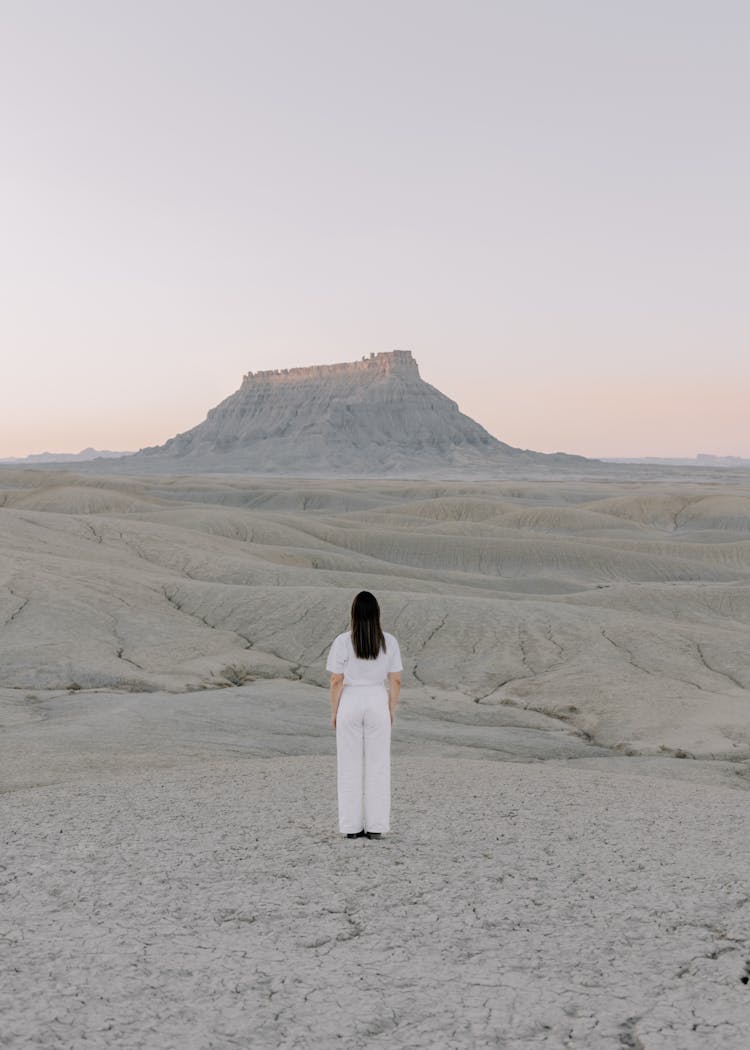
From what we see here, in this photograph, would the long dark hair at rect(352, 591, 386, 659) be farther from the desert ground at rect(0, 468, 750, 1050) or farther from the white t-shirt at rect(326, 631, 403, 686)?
the desert ground at rect(0, 468, 750, 1050)

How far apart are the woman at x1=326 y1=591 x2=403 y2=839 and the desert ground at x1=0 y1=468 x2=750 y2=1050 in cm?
41

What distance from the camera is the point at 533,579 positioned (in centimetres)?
4750

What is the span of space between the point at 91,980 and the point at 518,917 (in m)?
2.50

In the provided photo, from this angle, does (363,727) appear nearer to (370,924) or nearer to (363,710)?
(363,710)

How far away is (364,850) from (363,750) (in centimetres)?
73

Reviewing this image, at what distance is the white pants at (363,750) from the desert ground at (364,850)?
13.5 inches

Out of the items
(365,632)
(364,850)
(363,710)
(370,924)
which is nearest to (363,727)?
(363,710)

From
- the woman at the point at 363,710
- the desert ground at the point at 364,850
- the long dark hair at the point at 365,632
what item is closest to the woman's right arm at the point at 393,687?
the woman at the point at 363,710

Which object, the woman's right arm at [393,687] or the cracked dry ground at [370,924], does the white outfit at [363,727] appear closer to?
the woman's right arm at [393,687]

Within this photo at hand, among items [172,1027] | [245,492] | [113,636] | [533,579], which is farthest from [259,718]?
[245,492]

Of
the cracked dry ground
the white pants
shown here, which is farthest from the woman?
the cracked dry ground

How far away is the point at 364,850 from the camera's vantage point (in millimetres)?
6988

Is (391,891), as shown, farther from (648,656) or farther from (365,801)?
(648,656)

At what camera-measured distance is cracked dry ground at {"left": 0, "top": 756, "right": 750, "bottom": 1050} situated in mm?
4418
